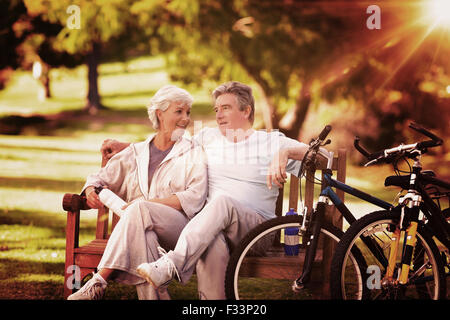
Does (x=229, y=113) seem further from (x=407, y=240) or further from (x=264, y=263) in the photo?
(x=407, y=240)

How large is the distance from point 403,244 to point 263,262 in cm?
83

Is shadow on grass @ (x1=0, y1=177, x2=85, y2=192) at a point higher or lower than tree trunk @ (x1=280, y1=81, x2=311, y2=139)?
lower

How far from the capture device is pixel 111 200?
15.4 feet

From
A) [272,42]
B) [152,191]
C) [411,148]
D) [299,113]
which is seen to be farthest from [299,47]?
[411,148]

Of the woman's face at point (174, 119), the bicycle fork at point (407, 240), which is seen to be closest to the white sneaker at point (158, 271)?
the woman's face at point (174, 119)

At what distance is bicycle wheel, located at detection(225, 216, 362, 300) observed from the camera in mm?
4254

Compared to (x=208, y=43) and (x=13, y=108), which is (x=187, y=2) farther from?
(x=13, y=108)

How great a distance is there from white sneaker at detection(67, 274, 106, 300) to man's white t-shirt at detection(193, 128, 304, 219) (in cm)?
94

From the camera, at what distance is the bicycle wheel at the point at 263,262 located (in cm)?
425

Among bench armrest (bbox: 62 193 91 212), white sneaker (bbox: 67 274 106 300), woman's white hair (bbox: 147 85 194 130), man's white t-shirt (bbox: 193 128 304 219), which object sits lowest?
white sneaker (bbox: 67 274 106 300)

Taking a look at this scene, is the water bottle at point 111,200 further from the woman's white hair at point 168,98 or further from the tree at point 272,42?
the tree at point 272,42

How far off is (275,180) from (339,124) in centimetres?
1335

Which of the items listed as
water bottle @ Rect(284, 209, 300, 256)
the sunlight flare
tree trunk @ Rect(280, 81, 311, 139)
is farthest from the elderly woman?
tree trunk @ Rect(280, 81, 311, 139)

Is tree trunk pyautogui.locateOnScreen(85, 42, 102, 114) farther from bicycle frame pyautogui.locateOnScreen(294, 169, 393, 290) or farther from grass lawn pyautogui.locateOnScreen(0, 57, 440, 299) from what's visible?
bicycle frame pyautogui.locateOnScreen(294, 169, 393, 290)
